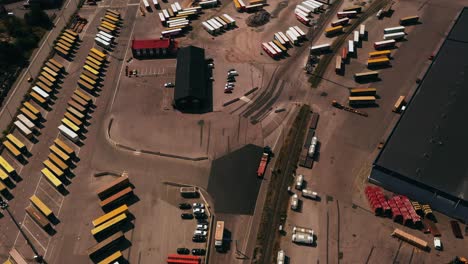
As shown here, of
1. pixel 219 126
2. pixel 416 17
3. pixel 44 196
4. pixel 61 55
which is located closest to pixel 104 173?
pixel 44 196

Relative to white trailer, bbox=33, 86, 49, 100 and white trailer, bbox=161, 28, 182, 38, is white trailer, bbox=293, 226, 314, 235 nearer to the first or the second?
white trailer, bbox=33, 86, 49, 100

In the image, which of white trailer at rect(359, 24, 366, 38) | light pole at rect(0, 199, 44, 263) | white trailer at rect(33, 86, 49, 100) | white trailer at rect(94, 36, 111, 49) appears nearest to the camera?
light pole at rect(0, 199, 44, 263)

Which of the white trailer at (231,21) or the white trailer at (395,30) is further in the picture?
the white trailer at (231,21)

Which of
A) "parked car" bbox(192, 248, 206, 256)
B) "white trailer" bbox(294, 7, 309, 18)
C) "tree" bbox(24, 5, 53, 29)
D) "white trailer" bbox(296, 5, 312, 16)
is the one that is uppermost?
"white trailer" bbox(296, 5, 312, 16)

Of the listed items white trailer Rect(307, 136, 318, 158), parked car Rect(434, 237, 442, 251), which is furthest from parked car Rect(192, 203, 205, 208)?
parked car Rect(434, 237, 442, 251)

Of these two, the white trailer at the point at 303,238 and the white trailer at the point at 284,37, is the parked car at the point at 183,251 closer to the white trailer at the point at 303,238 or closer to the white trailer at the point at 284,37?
the white trailer at the point at 303,238

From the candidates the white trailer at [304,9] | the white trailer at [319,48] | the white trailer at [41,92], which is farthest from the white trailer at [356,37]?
the white trailer at [41,92]
